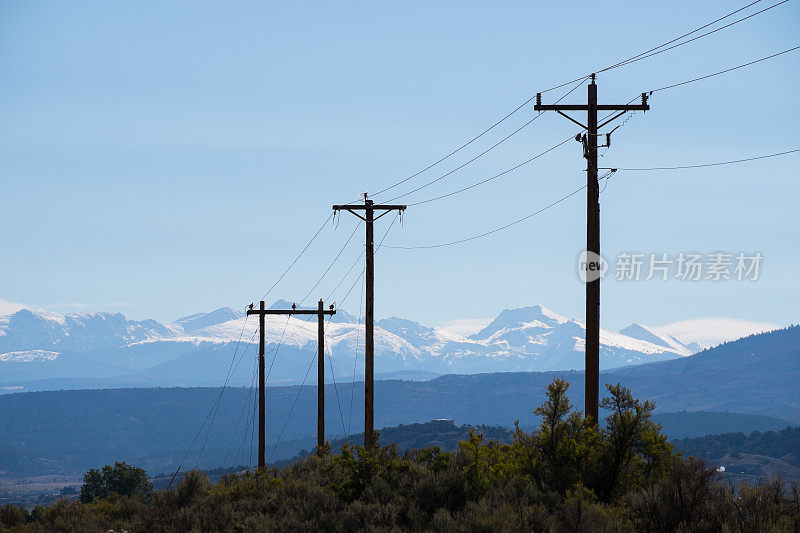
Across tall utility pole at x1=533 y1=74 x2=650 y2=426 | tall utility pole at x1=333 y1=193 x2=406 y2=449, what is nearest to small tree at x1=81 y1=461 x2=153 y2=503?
tall utility pole at x1=333 y1=193 x2=406 y2=449

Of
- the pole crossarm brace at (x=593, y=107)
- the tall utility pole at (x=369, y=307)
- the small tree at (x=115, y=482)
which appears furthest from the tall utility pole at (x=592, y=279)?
the small tree at (x=115, y=482)

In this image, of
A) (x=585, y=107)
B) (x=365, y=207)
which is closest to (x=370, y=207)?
(x=365, y=207)

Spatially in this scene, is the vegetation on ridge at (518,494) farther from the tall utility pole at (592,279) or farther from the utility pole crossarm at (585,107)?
the utility pole crossarm at (585,107)

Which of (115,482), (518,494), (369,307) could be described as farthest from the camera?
(115,482)

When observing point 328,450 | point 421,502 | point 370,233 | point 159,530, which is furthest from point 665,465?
point 370,233

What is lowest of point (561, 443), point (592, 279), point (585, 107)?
point (561, 443)

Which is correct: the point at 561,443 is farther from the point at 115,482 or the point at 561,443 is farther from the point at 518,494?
the point at 115,482

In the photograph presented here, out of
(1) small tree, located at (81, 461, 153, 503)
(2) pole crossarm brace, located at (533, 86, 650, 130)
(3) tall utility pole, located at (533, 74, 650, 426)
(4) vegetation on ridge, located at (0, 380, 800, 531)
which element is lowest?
(1) small tree, located at (81, 461, 153, 503)

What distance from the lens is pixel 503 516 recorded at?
1395cm

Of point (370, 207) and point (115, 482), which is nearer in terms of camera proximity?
point (370, 207)

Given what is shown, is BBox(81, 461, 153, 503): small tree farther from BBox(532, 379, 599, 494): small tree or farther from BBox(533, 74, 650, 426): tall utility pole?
BBox(532, 379, 599, 494): small tree

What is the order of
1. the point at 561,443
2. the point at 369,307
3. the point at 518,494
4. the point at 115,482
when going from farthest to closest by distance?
the point at 115,482
the point at 369,307
the point at 561,443
the point at 518,494

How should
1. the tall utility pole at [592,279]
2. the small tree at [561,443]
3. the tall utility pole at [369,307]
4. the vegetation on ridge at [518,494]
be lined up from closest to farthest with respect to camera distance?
the vegetation on ridge at [518,494] → the small tree at [561,443] → the tall utility pole at [592,279] → the tall utility pole at [369,307]

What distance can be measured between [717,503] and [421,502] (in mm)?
5819
